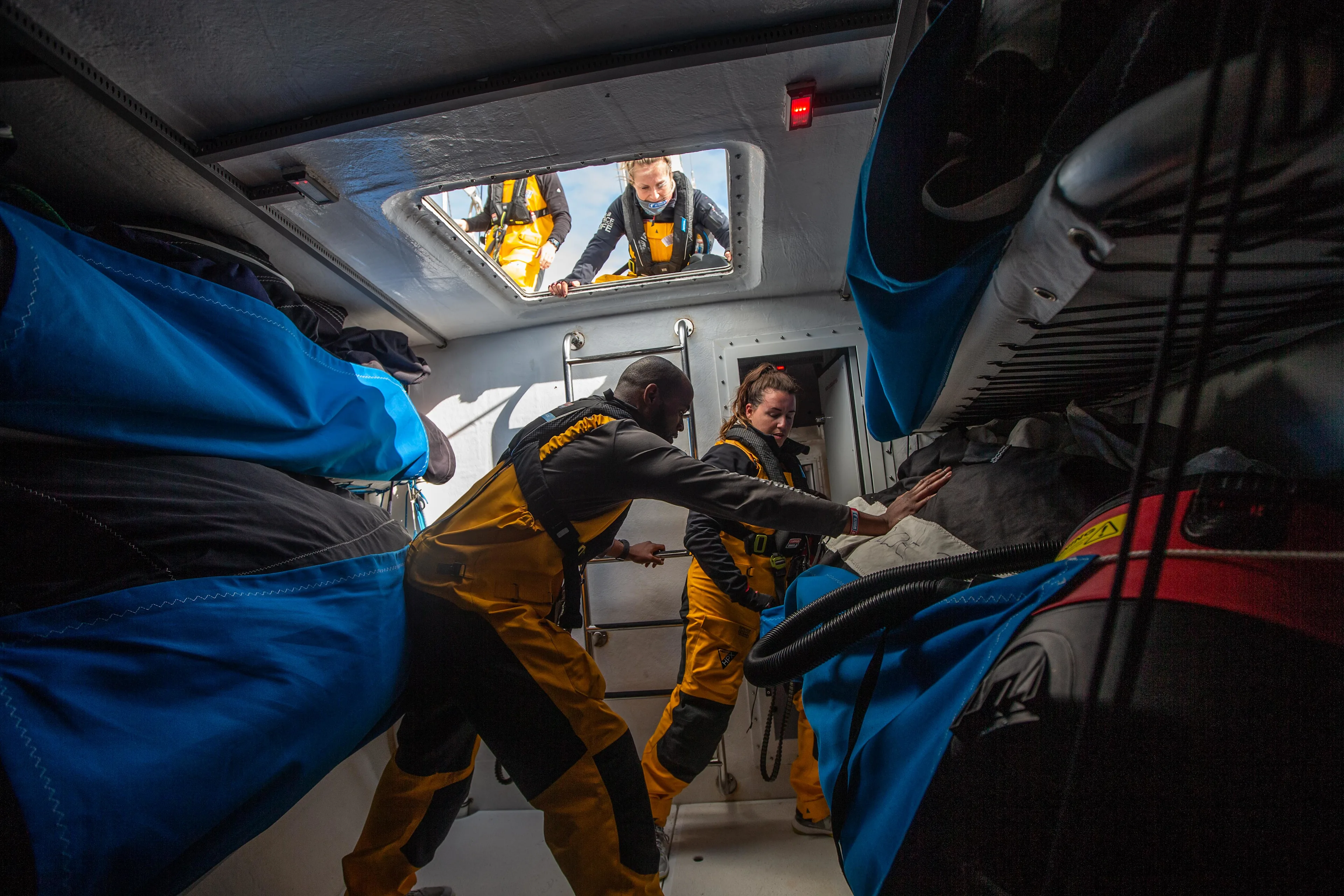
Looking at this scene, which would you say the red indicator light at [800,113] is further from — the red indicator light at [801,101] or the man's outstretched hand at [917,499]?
the man's outstretched hand at [917,499]

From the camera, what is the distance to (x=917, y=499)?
4.56ft

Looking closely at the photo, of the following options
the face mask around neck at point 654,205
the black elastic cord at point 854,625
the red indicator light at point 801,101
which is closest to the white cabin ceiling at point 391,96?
the red indicator light at point 801,101

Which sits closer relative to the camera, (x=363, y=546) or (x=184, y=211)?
(x=363, y=546)

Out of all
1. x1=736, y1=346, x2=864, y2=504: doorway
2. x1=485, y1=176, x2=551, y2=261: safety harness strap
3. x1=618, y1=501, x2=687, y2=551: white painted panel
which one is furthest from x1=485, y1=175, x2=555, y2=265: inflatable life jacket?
x1=618, y1=501, x2=687, y2=551: white painted panel

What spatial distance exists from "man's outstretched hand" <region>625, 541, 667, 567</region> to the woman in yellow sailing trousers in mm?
157

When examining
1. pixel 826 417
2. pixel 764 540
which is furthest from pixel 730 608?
pixel 826 417

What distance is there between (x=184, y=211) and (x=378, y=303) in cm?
73

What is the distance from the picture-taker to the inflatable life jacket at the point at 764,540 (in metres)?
1.98

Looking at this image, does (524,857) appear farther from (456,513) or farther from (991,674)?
(991,674)

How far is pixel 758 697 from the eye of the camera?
7.33 ft

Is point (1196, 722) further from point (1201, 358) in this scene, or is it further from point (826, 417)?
point (826, 417)

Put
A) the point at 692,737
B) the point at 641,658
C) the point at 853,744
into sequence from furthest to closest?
the point at 641,658 < the point at 692,737 < the point at 853,744

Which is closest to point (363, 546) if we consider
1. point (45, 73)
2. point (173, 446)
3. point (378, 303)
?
point (173, 446)

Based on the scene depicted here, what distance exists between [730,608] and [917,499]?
847 millimetres
